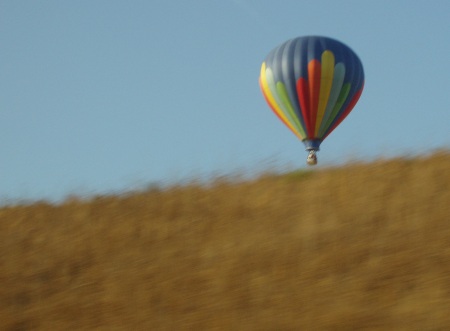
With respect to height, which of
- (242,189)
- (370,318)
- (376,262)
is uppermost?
(242,189)

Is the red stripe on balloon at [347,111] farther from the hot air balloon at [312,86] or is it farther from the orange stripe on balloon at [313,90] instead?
the orange stripe on balloon at [313,90]

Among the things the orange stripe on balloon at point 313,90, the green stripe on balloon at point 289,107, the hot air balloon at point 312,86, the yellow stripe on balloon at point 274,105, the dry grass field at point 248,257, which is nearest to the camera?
the dry grass field at point 248,257

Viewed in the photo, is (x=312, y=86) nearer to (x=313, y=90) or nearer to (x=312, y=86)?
(x=312, y=86)

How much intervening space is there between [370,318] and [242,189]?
4383 mm

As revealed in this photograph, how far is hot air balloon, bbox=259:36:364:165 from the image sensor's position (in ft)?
90.3

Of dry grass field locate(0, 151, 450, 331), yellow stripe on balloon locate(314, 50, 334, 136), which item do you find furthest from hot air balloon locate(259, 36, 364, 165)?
dry grass field locate(0, 151, 450, 331)

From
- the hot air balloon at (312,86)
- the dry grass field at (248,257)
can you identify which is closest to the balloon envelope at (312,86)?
the hot air balloon at (312,86)

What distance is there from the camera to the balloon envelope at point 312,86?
27.5 m

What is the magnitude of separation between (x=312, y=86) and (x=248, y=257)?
19.7 m

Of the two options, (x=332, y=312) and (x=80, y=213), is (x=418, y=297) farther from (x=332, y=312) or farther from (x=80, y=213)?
(x=80, y=213)

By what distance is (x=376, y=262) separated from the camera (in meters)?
7.91

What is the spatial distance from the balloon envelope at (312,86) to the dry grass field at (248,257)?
16.4 meters

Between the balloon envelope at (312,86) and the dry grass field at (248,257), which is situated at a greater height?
the balloon envelope at (312,86)

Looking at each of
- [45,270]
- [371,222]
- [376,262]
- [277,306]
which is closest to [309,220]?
[371,222]
